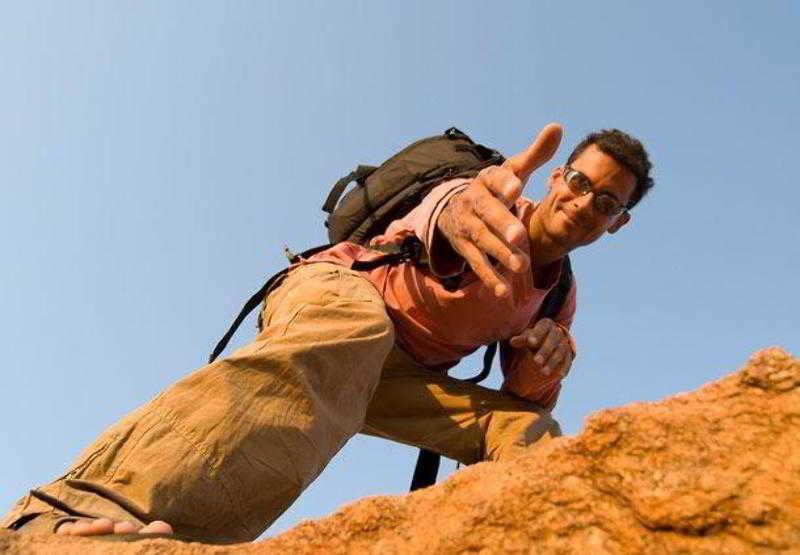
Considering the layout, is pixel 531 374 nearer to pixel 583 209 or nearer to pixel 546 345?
pixel 546 345

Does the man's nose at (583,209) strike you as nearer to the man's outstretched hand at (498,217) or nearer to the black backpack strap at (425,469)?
the man's outstretched hand at (498,217)

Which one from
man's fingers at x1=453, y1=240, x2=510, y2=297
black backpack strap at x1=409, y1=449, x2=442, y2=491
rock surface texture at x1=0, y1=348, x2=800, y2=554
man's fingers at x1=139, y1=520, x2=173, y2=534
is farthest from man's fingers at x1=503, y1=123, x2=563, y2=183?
black backpack strap at x1=409, y1=449, x2=442, y2=491

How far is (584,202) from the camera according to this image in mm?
3934

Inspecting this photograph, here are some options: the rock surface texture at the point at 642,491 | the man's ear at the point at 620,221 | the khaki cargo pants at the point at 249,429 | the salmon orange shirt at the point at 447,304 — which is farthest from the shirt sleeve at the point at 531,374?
the rock surface texture at the point at 642,491

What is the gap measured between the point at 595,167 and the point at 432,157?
0.89 m

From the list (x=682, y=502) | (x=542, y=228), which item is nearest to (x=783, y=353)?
(x=682, y=502)

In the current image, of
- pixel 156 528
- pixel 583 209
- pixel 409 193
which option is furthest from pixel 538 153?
pixel 156 528

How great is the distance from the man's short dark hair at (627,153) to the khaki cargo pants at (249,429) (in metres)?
1.38

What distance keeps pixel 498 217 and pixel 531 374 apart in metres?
1.46

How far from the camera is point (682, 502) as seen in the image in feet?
5.08

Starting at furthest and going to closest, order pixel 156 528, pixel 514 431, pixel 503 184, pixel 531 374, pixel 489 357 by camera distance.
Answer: pixel 489 357
pixel 531 374
pixel 514 431
pixel 503 184
pixel 156 528

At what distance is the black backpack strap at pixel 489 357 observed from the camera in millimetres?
4398

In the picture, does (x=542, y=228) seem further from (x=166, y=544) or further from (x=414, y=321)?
(x=166, y=544)

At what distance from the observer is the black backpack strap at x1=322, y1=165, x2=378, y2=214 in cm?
471
